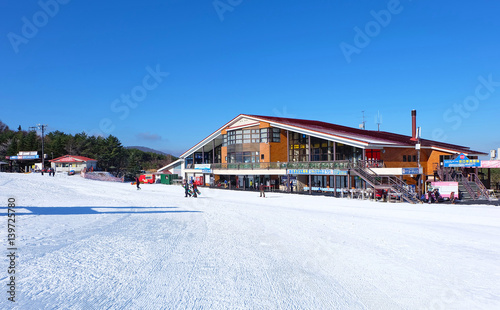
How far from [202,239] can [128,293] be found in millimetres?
4126

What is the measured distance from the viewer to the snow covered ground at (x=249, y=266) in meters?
5.04

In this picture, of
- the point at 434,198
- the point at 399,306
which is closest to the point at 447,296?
the point at 399,306

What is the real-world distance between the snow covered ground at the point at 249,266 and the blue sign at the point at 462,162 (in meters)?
16.8

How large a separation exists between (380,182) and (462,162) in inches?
286

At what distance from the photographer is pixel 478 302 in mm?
5086

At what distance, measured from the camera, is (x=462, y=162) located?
26516mm

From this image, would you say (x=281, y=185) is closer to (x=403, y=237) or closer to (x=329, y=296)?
(x=403, y=237)

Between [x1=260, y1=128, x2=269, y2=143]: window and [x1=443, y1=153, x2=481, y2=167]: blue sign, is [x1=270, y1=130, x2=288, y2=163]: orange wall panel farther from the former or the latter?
[x1=443, y1=153, x2=481, y2=167]: blue sign

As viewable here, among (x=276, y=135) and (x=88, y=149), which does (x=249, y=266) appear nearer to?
(x=276, y=135)

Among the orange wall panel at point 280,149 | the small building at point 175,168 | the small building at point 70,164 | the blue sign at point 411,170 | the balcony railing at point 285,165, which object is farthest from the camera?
the small building at point 70,164

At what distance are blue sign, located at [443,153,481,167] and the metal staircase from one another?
5.76 meters

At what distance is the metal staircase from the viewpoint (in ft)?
73.9

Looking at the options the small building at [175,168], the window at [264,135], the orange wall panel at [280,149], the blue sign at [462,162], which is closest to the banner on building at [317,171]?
the orange wall panel at [280,149]

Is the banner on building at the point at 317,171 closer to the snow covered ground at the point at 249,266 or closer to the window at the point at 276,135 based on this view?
the window at the point at 276,135
